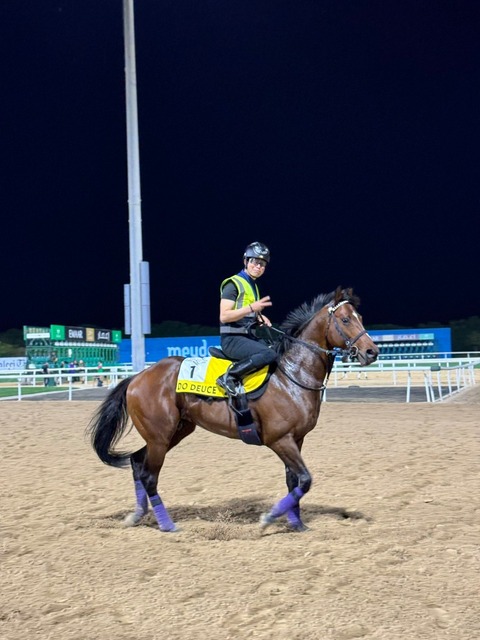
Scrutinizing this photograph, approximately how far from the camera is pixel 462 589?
3.88m

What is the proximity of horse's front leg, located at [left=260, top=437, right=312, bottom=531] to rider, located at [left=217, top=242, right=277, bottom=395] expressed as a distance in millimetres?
657

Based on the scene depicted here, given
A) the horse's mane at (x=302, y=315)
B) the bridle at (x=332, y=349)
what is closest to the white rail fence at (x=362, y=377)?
the horse's mane at (x=302, y=315)

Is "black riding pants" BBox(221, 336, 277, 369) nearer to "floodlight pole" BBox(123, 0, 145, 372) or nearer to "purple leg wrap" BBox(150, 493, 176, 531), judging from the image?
"purple leg wrap" BBox(150, 493, 176, 531)

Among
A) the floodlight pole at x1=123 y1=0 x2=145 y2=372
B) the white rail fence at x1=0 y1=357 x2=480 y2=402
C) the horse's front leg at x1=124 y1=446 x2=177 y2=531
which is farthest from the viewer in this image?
the white rail fence at x1=0 y1=357 x2=480 y2=402

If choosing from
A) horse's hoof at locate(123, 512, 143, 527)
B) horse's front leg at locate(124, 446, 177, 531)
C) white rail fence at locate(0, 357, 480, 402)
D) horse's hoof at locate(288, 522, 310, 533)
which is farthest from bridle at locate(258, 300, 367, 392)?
white rail fence at locate(0, 357, 480, 402)

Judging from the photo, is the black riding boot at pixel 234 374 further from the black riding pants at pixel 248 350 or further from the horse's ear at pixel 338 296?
the horse's ear at pixel 338 296

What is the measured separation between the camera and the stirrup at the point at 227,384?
556 centimetres

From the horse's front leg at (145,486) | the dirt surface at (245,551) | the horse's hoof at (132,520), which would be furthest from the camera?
the horse's hoof at (132,520)

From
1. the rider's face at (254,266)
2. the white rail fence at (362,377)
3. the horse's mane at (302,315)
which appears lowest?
the white rail fence at (362,377)

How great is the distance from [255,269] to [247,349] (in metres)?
0.72

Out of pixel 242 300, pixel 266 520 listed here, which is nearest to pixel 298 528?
pixel 266 520

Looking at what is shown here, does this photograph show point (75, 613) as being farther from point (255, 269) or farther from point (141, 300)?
point (141, 300)

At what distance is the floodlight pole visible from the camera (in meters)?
11.5

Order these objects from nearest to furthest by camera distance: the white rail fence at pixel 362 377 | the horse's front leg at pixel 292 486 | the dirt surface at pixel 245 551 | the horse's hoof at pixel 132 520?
the dirt surface at pixel 245 551 → the horse's front leg at pixel 292 486 → the horse's hoof at pixel 132 520 → the white rail fence at pixel 362 377
